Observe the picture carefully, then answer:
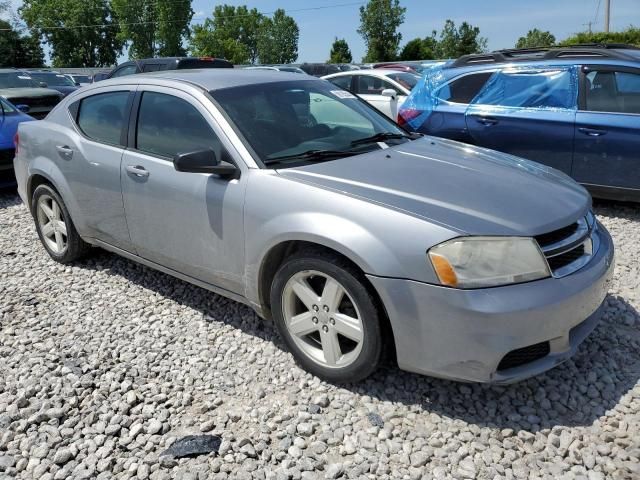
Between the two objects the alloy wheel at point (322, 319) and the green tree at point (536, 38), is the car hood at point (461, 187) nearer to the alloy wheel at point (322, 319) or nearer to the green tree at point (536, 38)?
the alloy wheel at point (322, 319)

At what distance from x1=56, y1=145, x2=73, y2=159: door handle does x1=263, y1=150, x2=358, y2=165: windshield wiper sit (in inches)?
76.6

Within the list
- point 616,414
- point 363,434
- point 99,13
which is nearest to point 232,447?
point 363,434

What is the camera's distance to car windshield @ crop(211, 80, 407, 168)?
3.26m

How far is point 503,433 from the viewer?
260 centimetres

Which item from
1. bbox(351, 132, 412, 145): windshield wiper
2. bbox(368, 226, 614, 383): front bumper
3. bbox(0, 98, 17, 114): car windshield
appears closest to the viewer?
bbox(368, 226, 614, 383): front bumper

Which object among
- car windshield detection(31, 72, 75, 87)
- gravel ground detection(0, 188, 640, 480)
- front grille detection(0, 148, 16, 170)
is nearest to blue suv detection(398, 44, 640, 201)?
gravel ground detection(0, 188, 640, 480)

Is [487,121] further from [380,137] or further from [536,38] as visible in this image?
[536,38]

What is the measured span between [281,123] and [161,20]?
77.8 m

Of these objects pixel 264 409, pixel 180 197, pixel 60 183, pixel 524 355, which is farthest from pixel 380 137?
pixel 60 183

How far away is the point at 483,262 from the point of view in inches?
96.7

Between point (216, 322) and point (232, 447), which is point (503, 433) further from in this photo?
point (216, 322)

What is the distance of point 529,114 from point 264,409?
438 centimetres

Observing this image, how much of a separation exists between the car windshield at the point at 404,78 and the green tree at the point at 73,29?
238 ft

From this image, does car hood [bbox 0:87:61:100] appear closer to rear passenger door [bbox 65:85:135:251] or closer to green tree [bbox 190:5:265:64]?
rear passenger door [bbox 65:85:135:251]
